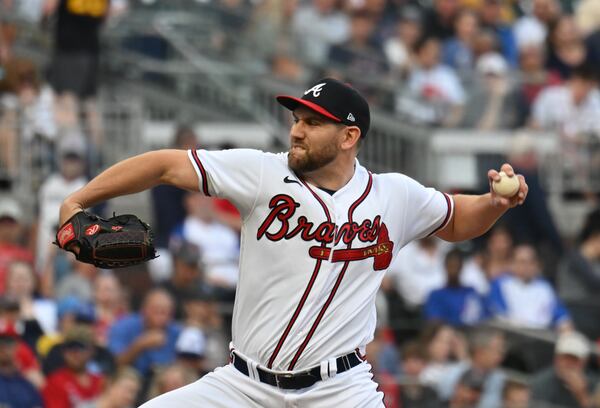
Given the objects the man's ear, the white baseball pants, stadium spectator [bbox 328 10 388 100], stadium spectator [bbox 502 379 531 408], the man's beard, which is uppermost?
the man's ear

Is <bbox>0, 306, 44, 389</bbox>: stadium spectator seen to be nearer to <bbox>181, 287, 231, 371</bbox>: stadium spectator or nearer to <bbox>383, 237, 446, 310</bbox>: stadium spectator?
<bbox>181, 287, 231, 371</bbox>: stadium spectator

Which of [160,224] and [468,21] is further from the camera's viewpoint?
[468,21]

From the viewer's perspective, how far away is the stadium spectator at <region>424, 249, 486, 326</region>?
41.9 feet

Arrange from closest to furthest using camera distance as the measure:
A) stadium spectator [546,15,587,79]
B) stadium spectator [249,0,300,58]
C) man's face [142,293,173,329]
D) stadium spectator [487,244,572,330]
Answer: man's face [142,293,173,329] < stadium spectator [487,244,572,330] < stadium spectator [249,0,300,58] < stadium spectator [546,15,587,79]

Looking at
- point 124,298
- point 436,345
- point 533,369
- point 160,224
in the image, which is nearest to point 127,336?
point 124,298

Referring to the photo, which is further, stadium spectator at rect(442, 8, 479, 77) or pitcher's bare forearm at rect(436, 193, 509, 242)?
stadium spectator at rect(442, 8, 479, 77)

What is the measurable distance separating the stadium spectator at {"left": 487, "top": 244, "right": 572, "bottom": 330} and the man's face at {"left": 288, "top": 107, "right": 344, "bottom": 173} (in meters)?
6.50

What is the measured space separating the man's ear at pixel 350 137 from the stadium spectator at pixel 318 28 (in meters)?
9.31

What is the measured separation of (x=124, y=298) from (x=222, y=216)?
57.6 inches

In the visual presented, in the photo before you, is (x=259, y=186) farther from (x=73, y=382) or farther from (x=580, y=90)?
(x=580, y=90)

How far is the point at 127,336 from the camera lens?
37.8ft

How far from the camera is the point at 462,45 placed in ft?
55.3

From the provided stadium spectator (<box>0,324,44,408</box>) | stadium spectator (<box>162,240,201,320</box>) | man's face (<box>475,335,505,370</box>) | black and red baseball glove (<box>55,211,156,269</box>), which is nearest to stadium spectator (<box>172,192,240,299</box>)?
stadium spectator (<box>162,240,201,320</box>)

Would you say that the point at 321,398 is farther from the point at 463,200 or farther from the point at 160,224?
the point at 160,224
